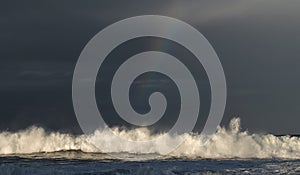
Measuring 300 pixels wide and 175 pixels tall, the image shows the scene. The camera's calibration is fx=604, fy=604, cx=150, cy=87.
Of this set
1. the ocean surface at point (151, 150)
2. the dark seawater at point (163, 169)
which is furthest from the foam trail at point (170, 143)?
the dark seawater at point (163, 169)

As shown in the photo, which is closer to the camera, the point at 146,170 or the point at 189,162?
the point at 146,170

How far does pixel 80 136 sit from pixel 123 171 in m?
27.1

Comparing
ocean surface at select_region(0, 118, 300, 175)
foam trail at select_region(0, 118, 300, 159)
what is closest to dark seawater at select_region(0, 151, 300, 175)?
ocean surface at select_region(0, 118, 300, 175)

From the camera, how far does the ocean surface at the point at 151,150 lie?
35750mm

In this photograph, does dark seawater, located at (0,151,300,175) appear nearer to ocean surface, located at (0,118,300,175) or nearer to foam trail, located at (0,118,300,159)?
ocean surface, located at (0,118,300,175)

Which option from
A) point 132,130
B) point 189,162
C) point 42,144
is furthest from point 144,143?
point 189,162

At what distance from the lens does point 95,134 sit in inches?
2125

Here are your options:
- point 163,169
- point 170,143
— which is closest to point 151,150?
point 170,143

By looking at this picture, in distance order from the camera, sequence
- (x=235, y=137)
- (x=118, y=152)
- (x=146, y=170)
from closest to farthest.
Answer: (x=146, y=170) < (x=118, y=152) < (x=235, y=137)

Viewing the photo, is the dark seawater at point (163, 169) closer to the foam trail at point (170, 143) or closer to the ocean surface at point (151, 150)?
the ocean surface at point (151, 150)

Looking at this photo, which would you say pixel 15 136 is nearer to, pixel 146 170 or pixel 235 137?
pixel 235 137

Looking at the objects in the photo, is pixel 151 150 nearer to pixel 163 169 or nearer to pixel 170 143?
pixel 170 143

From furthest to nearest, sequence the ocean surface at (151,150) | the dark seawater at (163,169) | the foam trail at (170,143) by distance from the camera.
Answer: the foam trail at (170,143), the ocean surface at (151,150), the dark seawater at (163,169)

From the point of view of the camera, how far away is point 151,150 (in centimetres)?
4747
